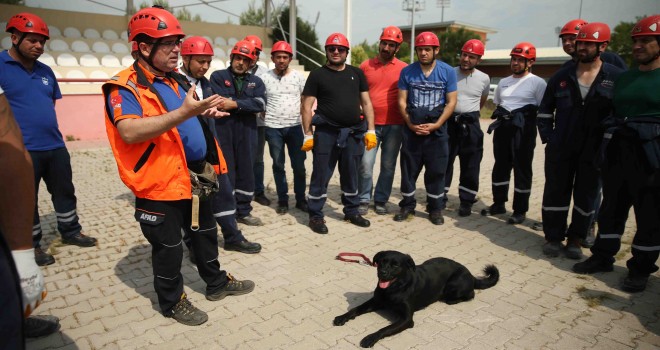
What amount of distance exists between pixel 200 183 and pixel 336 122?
2478 mm

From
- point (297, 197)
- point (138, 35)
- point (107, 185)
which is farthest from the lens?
point (107, 185)

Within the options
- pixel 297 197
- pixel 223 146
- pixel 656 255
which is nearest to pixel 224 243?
pixel 223 146

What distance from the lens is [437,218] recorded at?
5621 millimetres

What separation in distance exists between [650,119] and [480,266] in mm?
1932

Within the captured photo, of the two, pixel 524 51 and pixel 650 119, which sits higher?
pixel 524 51

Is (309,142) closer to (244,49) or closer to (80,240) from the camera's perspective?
(244,49)

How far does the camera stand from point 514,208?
18.7ft

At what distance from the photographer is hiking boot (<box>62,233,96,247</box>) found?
4715mm

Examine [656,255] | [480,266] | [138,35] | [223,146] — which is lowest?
[480,266]

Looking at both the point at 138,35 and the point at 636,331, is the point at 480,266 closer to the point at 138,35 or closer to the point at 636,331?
the point at 636,331

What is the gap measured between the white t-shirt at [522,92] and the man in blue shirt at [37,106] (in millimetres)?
5176

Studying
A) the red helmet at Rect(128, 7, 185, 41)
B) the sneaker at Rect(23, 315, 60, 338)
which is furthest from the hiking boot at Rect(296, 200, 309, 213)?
the red helmet at Rect(128, 7, 185, 41)

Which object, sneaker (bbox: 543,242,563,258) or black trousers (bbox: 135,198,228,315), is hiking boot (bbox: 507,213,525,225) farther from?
black trousers (bbox: 135,198,228,315)

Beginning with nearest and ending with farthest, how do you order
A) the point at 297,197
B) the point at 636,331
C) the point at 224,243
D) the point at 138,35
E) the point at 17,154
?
the point at 17,154 < the point at 138,35 < the point at 636,331 < the point at 224,243 < the point at 297,197
